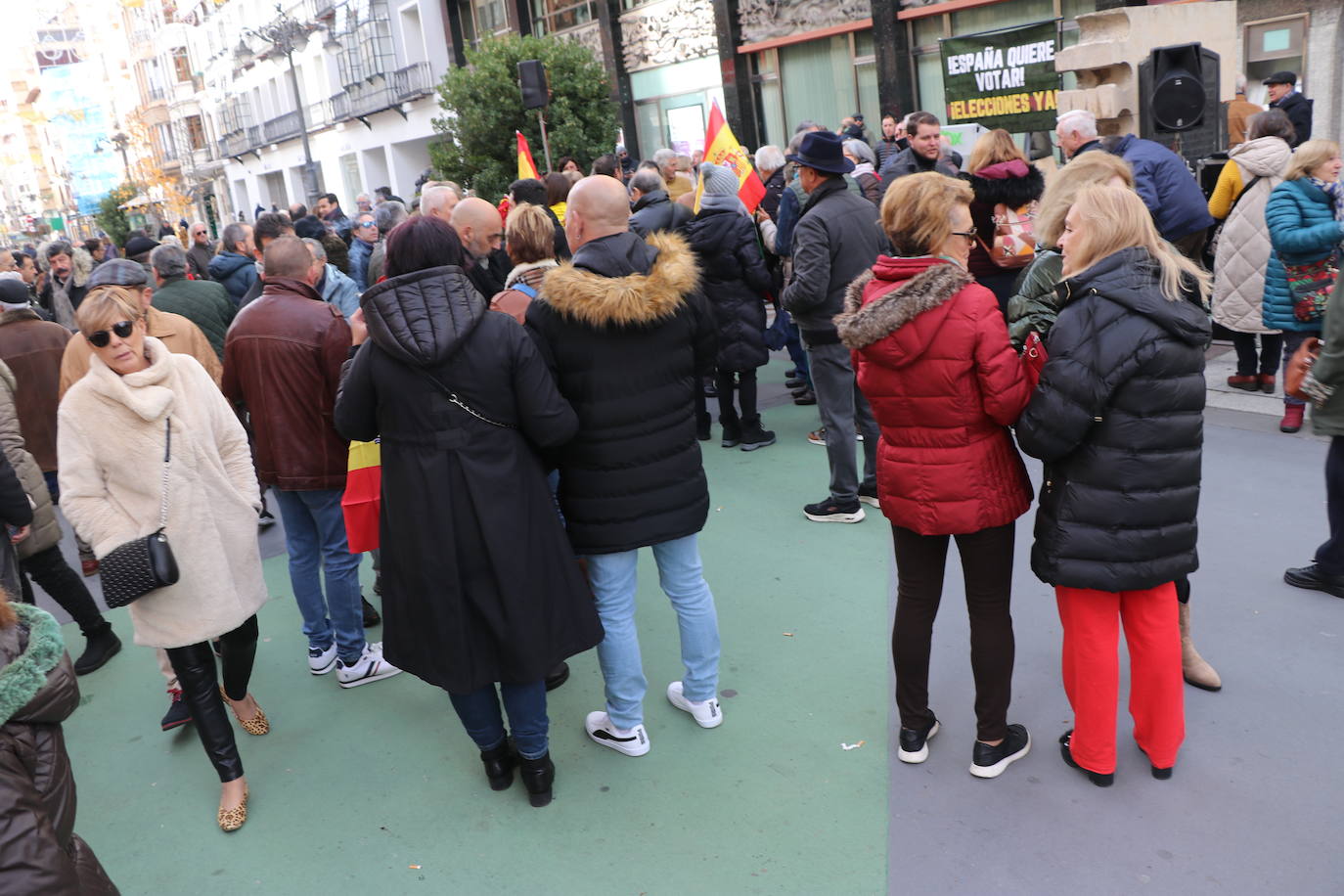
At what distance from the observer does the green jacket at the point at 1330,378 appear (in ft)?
12.8

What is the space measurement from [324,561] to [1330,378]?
409 cm

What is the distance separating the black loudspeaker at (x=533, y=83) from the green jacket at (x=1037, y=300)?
9.81 metres

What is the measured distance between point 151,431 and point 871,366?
7.69ft

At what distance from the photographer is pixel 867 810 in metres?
3.29

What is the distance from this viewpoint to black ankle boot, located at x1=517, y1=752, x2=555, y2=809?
3.50m

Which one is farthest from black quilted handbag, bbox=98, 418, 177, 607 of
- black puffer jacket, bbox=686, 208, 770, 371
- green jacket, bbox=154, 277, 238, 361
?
black puffer jacket, bbox=686, 208, 770, 371

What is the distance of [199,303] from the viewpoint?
20.5ft

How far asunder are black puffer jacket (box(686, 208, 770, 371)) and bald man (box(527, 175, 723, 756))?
127 inches

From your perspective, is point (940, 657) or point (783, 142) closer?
point (940, 657)

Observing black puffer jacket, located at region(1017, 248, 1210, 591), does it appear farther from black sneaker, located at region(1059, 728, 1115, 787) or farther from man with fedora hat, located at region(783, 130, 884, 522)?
man with fedora hat, located at region(783, 130, 884, 522)

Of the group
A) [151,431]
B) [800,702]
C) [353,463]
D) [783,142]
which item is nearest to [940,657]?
[800,702]

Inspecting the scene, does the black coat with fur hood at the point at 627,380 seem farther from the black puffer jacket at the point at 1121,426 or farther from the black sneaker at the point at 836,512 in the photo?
the black sneaker at the point at 836,512

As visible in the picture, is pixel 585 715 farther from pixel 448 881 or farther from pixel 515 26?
pixel 515 26

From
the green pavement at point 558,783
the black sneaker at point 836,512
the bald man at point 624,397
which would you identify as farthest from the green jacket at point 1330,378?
the bald man at point 624,397
